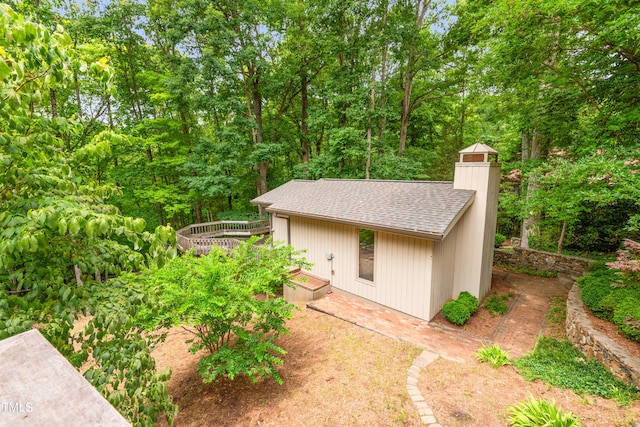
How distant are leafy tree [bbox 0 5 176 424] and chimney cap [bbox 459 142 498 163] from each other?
843 centimetres

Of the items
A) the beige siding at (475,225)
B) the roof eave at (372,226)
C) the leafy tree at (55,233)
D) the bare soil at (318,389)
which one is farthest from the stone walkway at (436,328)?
the leafy tree at (55,233)

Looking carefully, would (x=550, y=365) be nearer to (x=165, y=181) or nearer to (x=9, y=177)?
(x=9, y=177)

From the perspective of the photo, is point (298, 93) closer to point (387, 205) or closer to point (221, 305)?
point (387, 205)

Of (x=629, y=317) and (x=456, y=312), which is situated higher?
(x=629, y=317)

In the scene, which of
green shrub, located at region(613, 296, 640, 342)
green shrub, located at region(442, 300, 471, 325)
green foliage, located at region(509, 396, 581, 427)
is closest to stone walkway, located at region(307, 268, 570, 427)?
green shrub, located at region(442, 300, 471, 325)

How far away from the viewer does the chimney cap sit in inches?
316

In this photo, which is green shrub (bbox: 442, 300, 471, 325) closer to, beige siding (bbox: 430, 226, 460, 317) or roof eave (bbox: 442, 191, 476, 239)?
beige siding (bbox: 430, 226, 460, 317)

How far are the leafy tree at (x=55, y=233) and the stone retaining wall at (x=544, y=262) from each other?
13.3m

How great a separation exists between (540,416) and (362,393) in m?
2.46

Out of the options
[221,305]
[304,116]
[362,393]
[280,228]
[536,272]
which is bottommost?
[536,272]

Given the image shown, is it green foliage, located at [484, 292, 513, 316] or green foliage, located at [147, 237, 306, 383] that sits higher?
green foliage, located at [147, 237, 306, 383]

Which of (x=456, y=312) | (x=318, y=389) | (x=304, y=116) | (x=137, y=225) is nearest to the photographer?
(x=137, y=225)

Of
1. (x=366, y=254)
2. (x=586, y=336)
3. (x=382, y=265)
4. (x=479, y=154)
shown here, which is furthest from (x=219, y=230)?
(x=586, y=336)

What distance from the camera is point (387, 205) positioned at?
342 inches
